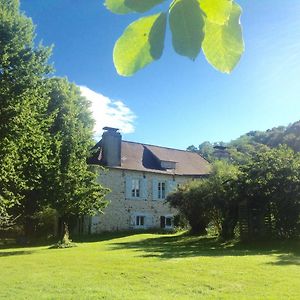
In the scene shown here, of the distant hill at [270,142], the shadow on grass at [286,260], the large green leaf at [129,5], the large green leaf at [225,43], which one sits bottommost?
the shadow on grass at [286,260]

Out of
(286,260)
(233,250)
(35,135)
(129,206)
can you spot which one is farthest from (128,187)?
(286,260)

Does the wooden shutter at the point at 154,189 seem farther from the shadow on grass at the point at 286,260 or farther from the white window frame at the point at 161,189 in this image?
the shadow on grass at the point at 286,260

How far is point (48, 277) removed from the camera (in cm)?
1041

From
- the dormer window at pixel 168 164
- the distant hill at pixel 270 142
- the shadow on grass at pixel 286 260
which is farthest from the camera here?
the distant hill at pixel 270 142

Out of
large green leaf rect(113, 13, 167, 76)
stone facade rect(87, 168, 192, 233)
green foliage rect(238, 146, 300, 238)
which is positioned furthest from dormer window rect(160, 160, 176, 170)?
large green leaf rect(113, 13, 167, 76)

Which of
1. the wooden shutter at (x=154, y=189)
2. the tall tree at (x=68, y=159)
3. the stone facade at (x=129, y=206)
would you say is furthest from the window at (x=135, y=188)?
the tall tree at (x=68, y=159)

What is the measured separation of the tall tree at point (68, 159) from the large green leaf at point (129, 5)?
20.6 metres

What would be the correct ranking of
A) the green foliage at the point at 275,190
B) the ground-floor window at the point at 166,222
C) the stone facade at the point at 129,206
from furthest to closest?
1. the ground-floor window at the point at 166,222
2. the stone facade at the point at 129,206
3. the green foliage at the point at 275,190

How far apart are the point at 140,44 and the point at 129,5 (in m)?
0.09

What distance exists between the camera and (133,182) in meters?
34.4

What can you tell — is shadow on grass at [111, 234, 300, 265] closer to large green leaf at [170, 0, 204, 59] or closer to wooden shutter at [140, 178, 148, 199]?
large green leaf at [170, 0, 204, 59]

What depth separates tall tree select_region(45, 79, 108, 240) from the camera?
21.9 m

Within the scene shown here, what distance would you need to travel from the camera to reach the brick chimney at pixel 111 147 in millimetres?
33312

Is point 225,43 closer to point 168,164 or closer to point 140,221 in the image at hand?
point 140,221
